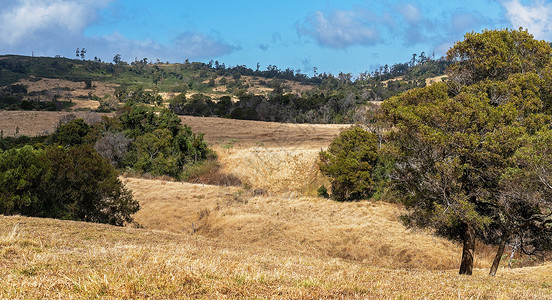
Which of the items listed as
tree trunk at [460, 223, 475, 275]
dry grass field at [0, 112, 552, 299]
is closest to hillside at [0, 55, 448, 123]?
dry grass field at [0, 112, 552, 299]

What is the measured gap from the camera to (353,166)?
41.6 meters

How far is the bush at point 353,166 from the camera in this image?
41.5 meters

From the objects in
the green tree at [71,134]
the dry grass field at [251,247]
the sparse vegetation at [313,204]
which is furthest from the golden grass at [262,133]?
the green tree at [71,134]

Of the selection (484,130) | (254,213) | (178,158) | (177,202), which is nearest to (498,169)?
(484,130)

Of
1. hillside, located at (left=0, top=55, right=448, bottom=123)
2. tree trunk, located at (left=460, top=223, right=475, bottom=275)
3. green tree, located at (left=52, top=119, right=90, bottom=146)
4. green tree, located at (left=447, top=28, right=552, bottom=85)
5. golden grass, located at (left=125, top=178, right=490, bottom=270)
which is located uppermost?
hillside, located at (left=0, top=55, right=448, bottom=123)

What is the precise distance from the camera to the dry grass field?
549 cm

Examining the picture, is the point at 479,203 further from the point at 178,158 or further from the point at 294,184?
the point at 178,158

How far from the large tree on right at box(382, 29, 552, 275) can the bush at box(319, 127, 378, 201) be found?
21.5m

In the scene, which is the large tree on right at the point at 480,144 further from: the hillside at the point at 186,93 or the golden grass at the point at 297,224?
the hillside at the point at 186,93

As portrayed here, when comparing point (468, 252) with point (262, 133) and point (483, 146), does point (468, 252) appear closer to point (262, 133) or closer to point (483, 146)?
point (483, 146)

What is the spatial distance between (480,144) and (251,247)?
33.9 feet

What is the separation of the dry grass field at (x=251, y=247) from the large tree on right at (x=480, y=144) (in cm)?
216

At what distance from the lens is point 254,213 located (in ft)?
123

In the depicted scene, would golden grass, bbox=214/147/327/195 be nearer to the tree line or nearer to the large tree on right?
the tree line
